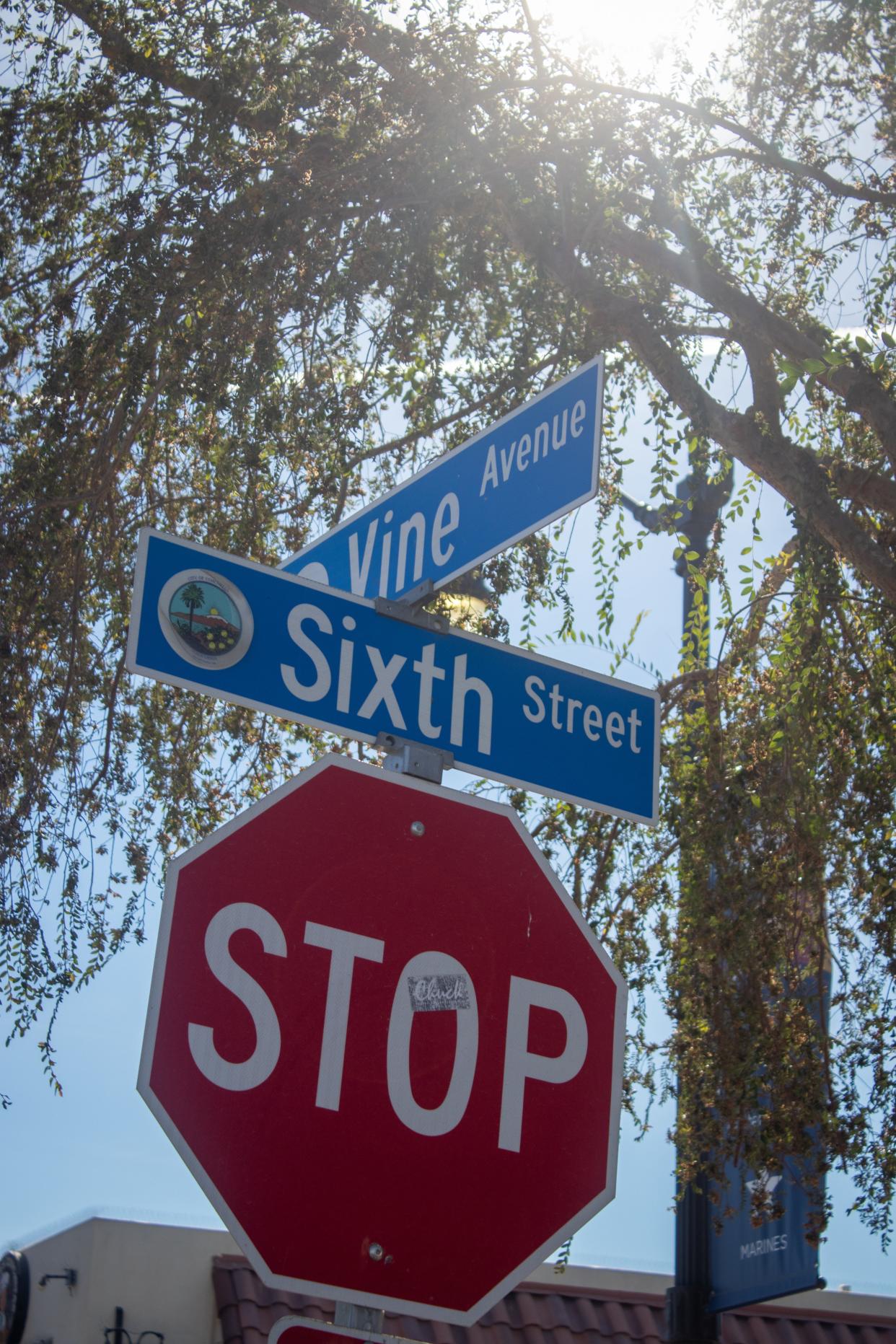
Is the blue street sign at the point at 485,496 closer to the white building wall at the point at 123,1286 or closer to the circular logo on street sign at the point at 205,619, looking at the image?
the circular logo on street sign at the point at 205,619

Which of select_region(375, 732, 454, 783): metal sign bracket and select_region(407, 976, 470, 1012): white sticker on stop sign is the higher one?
select_region(375, 732, 454, 783): metal sign bracket

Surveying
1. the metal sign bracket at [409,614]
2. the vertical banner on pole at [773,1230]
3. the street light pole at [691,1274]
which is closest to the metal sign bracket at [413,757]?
the metal sign bracket at [409,614]

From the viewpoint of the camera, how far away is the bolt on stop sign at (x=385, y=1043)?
89.0 inches

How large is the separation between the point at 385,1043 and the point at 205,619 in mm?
920

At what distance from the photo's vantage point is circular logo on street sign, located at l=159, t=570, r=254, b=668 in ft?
9.43

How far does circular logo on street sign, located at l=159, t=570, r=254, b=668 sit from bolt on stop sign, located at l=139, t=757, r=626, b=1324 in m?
0.37

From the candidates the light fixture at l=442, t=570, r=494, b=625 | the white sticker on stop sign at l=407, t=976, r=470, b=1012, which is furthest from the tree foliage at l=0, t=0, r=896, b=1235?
the white sticker on stop sign at l=407, t=976, r=470, b=1012

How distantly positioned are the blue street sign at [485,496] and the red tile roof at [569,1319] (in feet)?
21.7

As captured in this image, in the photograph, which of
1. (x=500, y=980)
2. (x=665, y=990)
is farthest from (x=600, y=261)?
(x=500, y=980)

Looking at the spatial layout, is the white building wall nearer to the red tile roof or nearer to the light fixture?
the red tile roof

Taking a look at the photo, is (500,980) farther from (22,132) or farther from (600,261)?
(22,132)

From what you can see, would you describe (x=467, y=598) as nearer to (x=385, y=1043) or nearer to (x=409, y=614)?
(x=409, y=614)

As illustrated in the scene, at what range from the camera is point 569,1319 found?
10289 millimetres

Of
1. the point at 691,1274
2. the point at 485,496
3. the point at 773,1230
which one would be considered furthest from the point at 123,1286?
the point at 485,496
